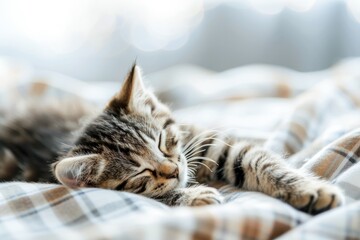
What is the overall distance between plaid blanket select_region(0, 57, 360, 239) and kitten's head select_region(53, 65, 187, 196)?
96 mm

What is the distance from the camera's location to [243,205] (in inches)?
36.0

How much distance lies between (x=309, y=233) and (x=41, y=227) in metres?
0.53

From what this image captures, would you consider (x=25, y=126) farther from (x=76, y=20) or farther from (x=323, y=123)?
(x=76, y=20)

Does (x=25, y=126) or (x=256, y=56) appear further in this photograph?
(x=256, y=56)

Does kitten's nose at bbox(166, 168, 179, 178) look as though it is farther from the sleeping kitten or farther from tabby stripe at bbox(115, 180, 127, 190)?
tabby stripe at bbox(115, 180, 127, 190)

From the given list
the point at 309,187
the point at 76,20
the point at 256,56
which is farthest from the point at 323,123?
the point at 76,20

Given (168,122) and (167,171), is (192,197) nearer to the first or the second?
(167,171)

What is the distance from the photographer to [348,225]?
33.4 inches

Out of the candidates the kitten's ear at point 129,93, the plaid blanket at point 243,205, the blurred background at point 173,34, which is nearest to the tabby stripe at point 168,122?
the kitten's ear at point 129,93

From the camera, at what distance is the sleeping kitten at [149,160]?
3.67 feet

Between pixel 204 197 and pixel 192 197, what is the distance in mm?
44

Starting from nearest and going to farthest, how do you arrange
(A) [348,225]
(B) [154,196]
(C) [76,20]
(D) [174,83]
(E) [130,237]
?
1. (E) [130,237]
2. (A) [348,225]
3. (B) [154,196]
4. (D) [174,83]
5. (C) [76,20]

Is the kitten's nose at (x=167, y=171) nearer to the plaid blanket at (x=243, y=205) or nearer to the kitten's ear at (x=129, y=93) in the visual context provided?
the plaid blanket at (x=243, y=205)

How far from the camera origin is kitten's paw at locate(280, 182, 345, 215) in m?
0.99
